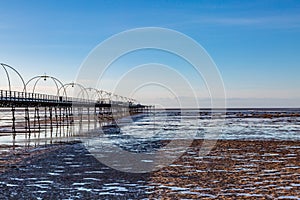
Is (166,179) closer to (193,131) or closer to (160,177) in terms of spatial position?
(160,177)

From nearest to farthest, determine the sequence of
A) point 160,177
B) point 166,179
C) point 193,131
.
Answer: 1. point 166,179
2. point 160,177
3. point 193,131

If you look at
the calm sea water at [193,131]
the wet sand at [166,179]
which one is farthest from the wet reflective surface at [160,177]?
the calm sea water at [193,131]

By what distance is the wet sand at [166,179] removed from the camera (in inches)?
438

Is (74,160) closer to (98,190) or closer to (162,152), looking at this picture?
(162,152)

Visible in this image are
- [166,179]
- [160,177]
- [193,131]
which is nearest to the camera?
[166,179]

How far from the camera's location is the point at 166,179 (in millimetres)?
13398

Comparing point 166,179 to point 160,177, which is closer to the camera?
point 166,179

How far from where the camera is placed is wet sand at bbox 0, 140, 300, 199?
1113 centimetres

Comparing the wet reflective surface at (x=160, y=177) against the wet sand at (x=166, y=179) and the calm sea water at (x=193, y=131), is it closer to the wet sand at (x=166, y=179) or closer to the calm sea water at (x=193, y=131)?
the wet sand at (x=166, y=179)

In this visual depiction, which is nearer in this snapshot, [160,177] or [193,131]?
A: [160,177]

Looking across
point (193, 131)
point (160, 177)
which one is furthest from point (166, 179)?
point (193, 131)

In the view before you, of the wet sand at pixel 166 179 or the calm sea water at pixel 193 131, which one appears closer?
the wet sand at pixel 166 179

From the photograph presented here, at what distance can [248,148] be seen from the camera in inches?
921

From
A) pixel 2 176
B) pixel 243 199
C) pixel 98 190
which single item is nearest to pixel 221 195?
pixel 243 199
